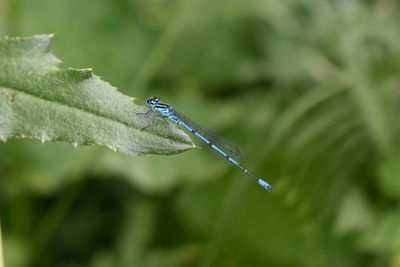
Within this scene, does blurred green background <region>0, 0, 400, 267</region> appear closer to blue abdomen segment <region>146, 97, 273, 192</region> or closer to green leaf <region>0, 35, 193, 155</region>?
blue abdomen segment <region>146, 97, 273, 192</region>

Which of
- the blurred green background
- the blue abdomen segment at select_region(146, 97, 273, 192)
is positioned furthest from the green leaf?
the blurred green background

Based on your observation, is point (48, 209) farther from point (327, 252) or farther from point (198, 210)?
point (327, 252)

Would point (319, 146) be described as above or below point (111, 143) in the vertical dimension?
above

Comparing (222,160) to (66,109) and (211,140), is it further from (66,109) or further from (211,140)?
(66,109)

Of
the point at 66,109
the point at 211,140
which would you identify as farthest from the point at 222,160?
the point at 66,109

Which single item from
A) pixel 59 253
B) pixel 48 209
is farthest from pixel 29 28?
pixel 59 253
